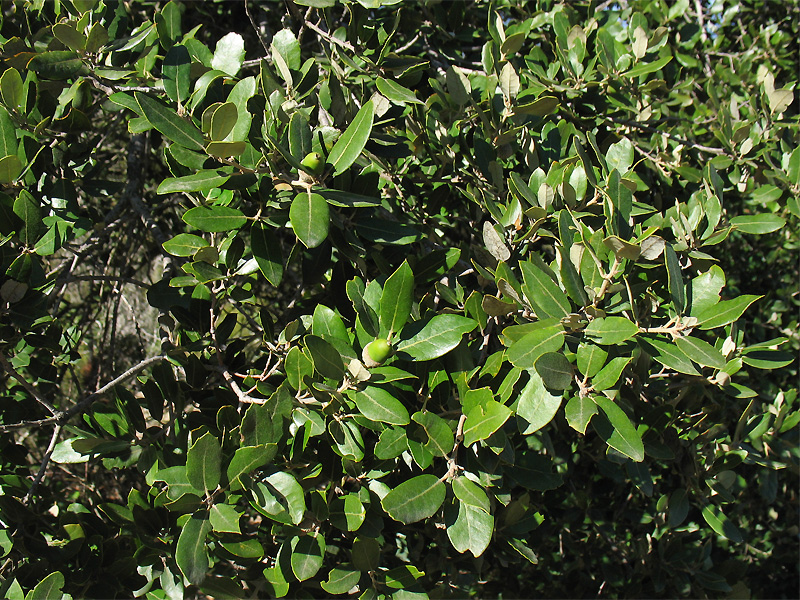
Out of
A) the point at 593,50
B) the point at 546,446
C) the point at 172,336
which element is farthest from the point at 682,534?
the point at 172,336

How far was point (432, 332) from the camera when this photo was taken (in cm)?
111

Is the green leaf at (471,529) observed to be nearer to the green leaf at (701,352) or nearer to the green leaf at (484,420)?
the green leaf at (484,420)

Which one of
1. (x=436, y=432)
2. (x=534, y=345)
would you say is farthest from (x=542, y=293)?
(x=436, y=432)

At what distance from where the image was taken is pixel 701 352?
105 cm

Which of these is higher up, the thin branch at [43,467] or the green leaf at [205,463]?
the green leaf at [205,463]

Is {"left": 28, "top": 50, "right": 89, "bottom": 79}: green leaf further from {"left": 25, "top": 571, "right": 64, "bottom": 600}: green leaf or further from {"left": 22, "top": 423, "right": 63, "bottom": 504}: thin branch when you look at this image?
{"left": 25, "top": 571, "right": 64, "bottom": 600}: green leaf

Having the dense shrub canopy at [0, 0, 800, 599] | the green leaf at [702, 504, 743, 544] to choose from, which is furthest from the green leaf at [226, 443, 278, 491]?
the green leaf at [702, 504, 743, 544]

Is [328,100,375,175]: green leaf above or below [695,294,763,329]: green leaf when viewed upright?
above

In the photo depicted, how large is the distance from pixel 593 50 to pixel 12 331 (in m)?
1.87

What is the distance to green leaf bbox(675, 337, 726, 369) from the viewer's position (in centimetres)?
103

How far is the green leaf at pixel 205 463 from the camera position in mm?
1062

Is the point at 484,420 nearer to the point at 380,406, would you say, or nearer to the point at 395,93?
the point at 380,406

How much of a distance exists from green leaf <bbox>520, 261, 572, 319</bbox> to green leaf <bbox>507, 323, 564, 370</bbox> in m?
0.03

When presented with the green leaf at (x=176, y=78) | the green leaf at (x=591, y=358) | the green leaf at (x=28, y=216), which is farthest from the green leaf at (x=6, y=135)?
the green leaf at (x=591, y=358)
